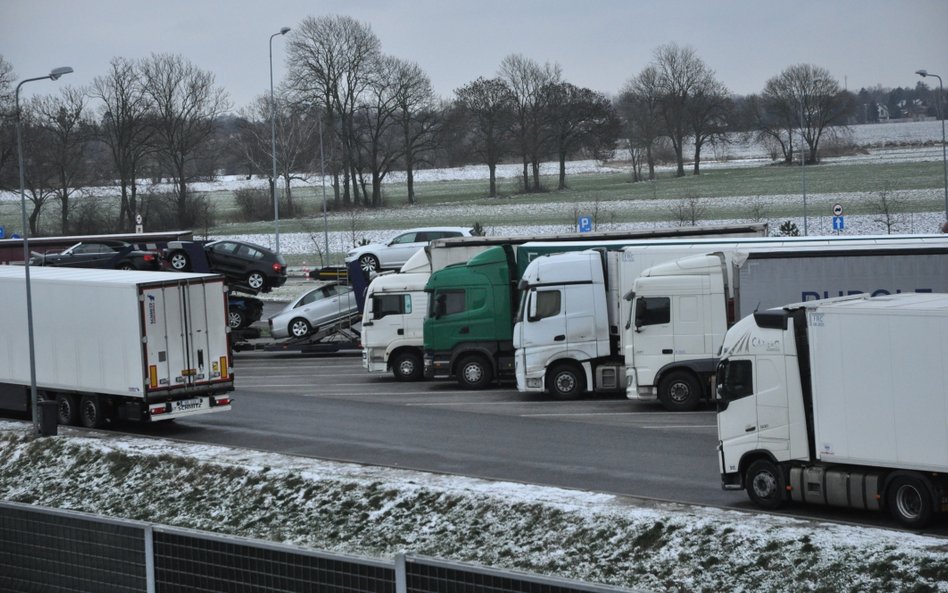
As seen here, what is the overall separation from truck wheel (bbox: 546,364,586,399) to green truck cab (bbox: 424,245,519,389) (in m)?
2.30

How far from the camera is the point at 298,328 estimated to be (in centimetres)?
3447

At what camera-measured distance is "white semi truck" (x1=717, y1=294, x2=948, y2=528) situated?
41.7 ft

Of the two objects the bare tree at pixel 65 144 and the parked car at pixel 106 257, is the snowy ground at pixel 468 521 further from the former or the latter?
the bare tree at pixel 65 144

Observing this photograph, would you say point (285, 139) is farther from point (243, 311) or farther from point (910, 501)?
point (910, 501)

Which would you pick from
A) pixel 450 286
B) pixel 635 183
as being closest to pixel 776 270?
pixel 450 286

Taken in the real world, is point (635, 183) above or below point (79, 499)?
above

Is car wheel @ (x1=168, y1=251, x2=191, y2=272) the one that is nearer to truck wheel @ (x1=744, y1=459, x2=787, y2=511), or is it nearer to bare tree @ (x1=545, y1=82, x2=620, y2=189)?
truck wheel @ (x1=744, y1=459, x2=787, y2=511)

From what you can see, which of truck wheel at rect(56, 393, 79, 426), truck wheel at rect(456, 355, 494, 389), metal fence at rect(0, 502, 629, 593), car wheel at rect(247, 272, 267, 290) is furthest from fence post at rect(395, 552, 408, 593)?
car wheel at rect(247, 272, 267, 290)

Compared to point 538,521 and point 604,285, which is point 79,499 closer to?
point 538,521

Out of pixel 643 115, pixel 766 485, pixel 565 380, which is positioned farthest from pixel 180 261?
pixel 643 115

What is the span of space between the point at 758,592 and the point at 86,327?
14722 mm

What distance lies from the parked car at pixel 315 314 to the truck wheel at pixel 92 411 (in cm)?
1233

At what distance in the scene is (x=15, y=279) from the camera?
23.5 m

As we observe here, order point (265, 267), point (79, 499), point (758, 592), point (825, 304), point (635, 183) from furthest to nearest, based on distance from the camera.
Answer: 1. point (635, 183)
2. point (265, 267)
3. point (79, 499)
4. point (825, 304)
5. point (758, 592)
